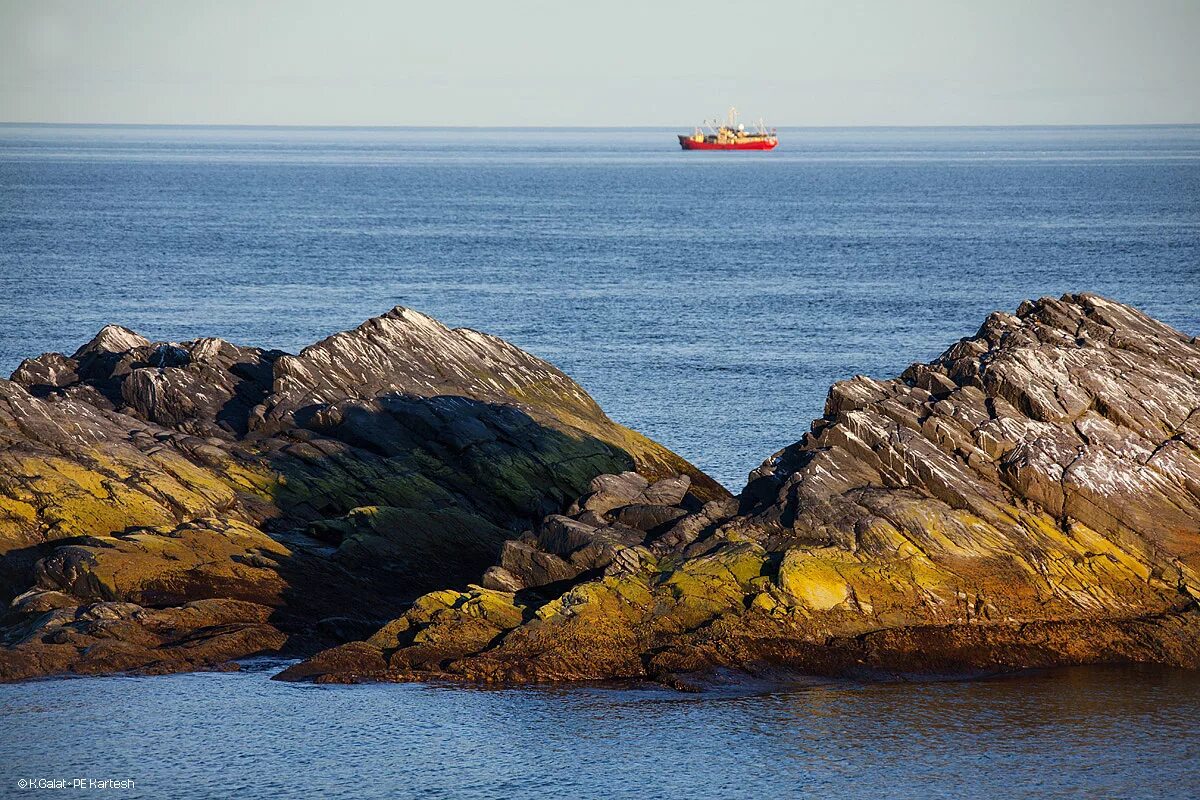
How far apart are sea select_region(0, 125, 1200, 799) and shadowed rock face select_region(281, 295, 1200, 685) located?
831 mm

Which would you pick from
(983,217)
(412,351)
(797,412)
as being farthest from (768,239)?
(412,351)

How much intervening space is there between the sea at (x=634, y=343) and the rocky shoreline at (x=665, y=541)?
1021 mm

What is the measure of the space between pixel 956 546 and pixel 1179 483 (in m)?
4.96

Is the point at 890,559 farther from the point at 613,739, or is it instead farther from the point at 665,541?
the point at 613,739

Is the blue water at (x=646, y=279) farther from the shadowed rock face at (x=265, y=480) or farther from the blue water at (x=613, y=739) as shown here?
the blue water at (x=613, y=739)

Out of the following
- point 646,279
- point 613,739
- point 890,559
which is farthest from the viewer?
point 646,279

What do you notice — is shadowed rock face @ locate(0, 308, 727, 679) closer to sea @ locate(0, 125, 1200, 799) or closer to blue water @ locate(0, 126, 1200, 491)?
sea @ locate(0, 125, 1200, 799)

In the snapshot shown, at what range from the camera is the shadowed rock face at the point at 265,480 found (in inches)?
1133

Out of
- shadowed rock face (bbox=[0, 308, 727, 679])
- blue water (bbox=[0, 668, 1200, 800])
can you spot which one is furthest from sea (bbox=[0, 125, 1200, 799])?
shadowed rock face (bbox=[0, 308, 727, 679])

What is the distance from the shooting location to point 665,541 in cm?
2861

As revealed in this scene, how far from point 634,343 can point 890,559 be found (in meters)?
41.4

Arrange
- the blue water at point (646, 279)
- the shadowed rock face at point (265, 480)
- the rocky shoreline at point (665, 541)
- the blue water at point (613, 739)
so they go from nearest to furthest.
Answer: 1. the blue water at point (613, 739)
2. the rocky shoreline at point (665, 541)
3. the shadowed rock face at point (265, 480)
4. the blue water at point (646, 279)

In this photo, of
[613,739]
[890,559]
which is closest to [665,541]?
[890,559]

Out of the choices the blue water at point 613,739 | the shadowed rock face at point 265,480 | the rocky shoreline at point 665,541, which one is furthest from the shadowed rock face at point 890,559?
the shadowed rock face at point 265,480
